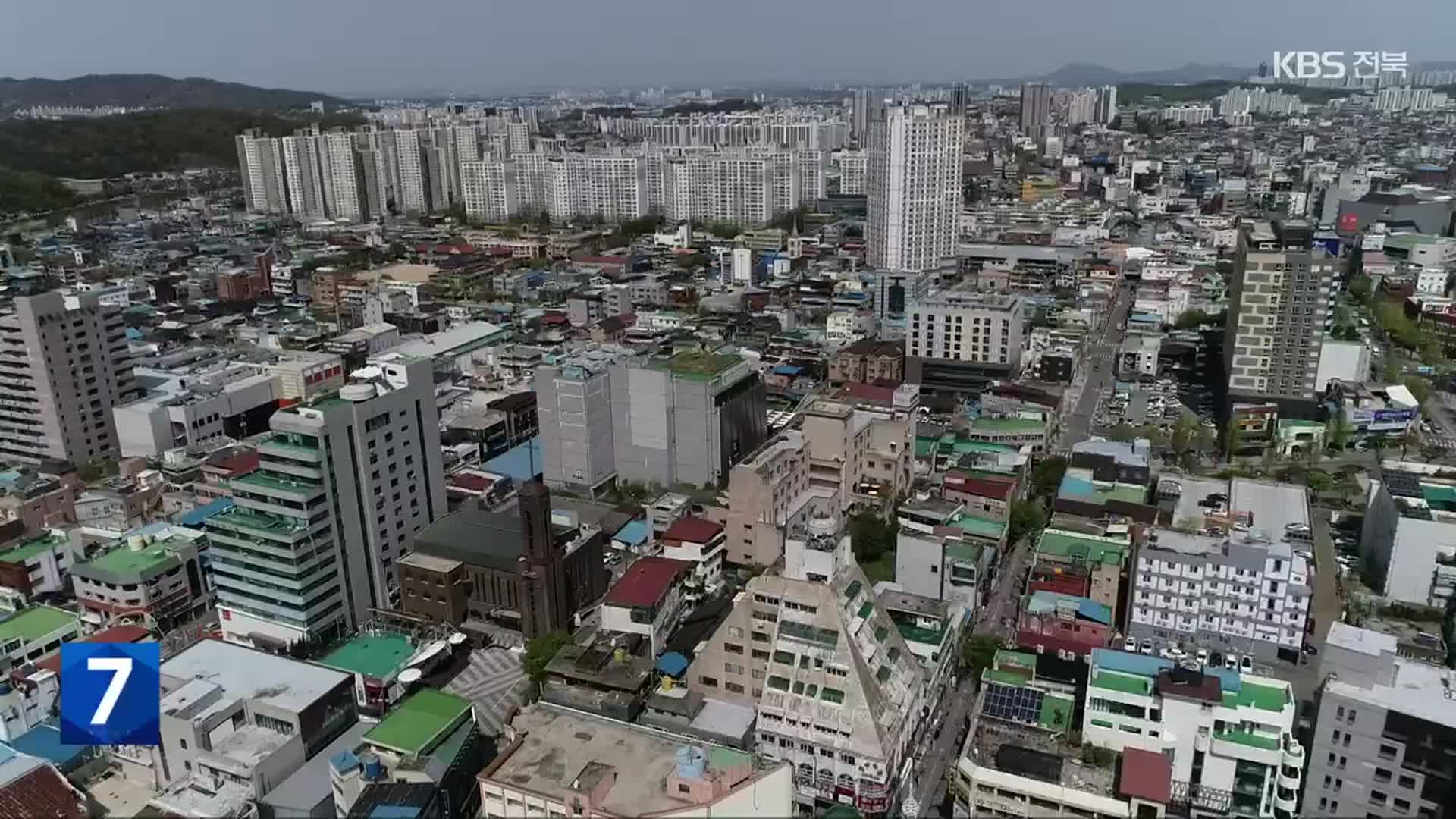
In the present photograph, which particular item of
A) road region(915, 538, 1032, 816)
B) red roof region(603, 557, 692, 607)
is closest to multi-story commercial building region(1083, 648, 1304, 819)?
road region(915, 538, 1032, 816)

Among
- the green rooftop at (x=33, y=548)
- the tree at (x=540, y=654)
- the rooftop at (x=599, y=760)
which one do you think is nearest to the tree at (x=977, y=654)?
the rooftop at (x=599, y=760)

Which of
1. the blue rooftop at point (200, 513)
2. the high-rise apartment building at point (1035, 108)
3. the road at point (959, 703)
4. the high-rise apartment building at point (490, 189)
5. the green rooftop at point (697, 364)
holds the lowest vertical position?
the road at point (959, 703)

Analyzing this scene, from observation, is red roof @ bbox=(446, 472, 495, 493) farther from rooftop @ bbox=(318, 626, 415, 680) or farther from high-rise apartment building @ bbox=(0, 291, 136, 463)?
high-rise apartment building @ bbox=(0, 291, 136, 463)

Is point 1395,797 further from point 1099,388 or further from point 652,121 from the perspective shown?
point 652,121

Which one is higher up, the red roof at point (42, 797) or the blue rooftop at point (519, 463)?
the red roof at point (42, 797)

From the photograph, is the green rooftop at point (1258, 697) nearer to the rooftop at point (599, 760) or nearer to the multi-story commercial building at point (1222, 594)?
the multi-story commercial building at point (1222, 594)
